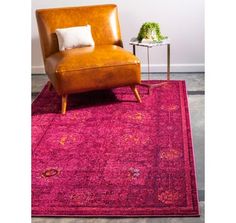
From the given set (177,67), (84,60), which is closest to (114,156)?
(84,60)

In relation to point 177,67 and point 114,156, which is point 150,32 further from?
point 114,156

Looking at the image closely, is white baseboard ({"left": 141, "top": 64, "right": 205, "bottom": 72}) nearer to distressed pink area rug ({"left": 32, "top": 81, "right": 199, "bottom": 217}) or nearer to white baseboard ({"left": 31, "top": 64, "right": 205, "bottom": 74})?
white baseboard ({"left": 31, "top": 64, "right": 205, "bottom": 74})

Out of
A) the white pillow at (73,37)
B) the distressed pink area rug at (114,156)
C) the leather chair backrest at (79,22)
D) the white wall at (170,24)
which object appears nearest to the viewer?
the distressed pink area rug at (114,156)

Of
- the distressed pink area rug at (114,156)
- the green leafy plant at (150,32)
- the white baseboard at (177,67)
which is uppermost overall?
the green leafy plant at (150,32)

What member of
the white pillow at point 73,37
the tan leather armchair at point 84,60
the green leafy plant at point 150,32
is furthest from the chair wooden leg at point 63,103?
the green leafy plant at point 150,32

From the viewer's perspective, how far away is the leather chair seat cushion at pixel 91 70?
3.75m

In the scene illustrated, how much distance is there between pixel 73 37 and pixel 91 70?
1.77 ft

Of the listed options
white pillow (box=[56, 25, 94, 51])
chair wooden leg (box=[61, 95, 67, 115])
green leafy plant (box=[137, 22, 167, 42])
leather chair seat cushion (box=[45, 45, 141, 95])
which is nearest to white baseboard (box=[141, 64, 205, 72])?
green leafy plant (box=[137, 22, 167, 42])

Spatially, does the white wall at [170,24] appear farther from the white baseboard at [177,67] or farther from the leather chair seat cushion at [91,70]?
the leather chair seat cushion at [91,70]
